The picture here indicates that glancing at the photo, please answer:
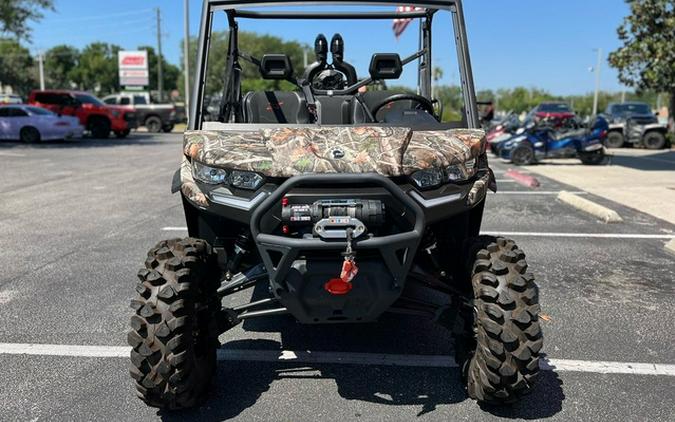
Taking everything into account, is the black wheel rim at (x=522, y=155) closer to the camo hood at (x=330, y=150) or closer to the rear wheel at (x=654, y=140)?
the rear wheel at (x=654, y=140)

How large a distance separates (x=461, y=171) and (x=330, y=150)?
0.73m

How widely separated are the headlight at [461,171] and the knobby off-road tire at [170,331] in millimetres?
1421

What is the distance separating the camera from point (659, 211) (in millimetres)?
8969

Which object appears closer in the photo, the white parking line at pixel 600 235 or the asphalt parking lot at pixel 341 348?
the asphalt parking lot at pixel 341 348

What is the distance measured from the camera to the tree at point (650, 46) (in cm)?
1969

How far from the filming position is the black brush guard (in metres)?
2.82

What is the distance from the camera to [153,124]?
32.7m

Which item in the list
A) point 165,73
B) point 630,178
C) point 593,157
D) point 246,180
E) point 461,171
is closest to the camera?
point 246,180

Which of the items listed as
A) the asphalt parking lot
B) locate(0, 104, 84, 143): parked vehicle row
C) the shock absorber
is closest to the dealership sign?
locate(0, 104, 84, 143): parked vehicle row

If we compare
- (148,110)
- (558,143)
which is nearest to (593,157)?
(558,143)

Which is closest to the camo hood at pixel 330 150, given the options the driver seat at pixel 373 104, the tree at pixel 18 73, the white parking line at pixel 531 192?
the driver seat at pixel 373 104

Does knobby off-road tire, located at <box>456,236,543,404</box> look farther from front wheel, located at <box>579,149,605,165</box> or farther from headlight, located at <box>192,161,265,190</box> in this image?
front wheel, located at <box>579,149,605,165</box>

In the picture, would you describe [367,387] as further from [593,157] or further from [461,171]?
[593,157]

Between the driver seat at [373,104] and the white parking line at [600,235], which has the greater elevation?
the driver seat at [373,104]
